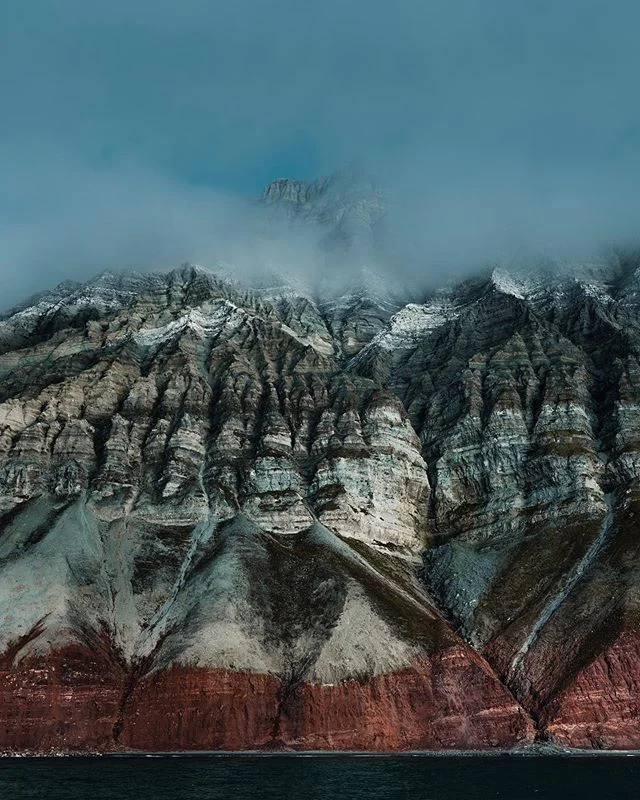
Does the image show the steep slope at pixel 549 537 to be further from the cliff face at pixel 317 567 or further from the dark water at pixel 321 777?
the dark water at pixel 321 777

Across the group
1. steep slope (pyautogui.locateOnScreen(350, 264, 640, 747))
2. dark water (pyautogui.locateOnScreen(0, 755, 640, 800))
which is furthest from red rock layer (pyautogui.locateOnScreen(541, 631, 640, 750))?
dark water (pyautogui.locateOnScreen(0, 755, 640, 800))

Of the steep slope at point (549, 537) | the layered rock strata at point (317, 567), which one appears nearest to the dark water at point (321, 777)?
the layered rock strata at point (317, 567)

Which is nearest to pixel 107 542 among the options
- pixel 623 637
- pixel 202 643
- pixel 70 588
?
pixel 70 588

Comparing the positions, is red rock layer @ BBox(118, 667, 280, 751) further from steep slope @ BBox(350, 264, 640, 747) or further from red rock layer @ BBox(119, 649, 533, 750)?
steep slope @ BBox(350, 264, 640, 747)

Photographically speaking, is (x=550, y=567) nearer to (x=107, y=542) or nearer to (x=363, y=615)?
(x=363, y=615)

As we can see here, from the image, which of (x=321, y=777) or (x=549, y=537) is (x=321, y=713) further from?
(x=549, y=537)

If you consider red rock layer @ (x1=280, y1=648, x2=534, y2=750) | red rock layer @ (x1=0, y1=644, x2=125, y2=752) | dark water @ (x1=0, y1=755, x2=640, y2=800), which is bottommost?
red rock layer @ (x1=280, y1=648, x2=534, y2=750)
